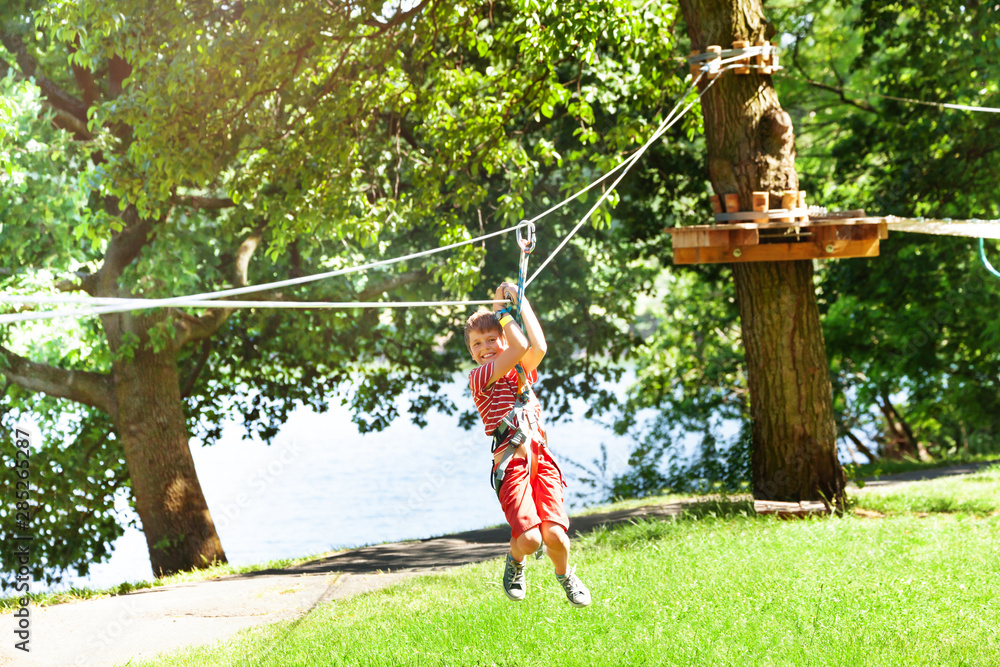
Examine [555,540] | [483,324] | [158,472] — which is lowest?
[555,540]

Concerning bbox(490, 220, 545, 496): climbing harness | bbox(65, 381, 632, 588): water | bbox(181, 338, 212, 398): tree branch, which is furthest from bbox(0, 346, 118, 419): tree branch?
bbox(490, 220, 545, 496): climbing harness

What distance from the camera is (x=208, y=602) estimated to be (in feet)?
23.2

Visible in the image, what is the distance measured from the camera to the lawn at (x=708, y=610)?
4602 millimetres

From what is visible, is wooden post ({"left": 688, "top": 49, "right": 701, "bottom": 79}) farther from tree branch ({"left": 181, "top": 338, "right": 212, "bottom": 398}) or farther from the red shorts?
tree branch ({"left": 181, "top": 338, "right": 212, "bottom": 398})

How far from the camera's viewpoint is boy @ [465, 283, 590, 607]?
4.01 meters

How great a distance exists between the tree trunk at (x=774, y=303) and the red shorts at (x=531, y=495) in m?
4.44

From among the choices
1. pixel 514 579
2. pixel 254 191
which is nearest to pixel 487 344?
pixel 514 579

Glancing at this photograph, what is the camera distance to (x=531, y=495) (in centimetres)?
408

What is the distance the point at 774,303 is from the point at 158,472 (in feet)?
24.6

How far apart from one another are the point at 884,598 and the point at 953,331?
1153 centimetres

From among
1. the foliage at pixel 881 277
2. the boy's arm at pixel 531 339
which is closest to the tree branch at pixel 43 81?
the foliage at pixel 881 277

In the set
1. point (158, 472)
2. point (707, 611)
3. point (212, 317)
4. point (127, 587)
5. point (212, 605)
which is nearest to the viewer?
point (707, 611)

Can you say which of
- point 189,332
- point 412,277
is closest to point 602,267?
point 412,277

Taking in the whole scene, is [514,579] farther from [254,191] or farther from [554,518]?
[254,191]
